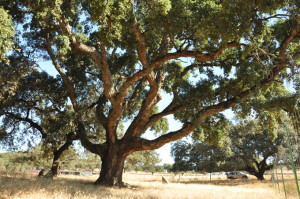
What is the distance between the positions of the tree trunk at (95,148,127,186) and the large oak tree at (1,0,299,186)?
0.05m

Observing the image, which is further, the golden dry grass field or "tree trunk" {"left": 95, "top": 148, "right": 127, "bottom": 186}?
"tree trunk" {"left": 95, "top": 148, "right": 127, "bottom": 186}

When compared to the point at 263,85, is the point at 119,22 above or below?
above

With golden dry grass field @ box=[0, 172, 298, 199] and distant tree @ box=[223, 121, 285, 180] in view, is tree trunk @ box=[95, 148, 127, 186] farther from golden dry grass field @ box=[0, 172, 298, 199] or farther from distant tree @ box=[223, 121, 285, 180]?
distant tree @ box=[223, 121, 285, 180]

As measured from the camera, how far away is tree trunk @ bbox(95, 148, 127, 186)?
1190 cm

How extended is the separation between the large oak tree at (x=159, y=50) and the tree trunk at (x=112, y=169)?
0.05 metres

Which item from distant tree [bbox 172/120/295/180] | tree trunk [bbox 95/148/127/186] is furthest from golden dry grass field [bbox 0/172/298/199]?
distant tree [bbox 172/120/295/180]

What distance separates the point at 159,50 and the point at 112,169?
22.9 ft

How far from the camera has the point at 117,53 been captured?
13898 millimetres

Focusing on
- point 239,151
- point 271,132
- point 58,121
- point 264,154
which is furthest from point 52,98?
point 264,154

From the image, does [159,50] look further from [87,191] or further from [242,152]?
[242,152]

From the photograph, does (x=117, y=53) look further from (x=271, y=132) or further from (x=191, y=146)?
(x=191, y=146)

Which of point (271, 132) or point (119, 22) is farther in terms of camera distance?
point (271, 132)

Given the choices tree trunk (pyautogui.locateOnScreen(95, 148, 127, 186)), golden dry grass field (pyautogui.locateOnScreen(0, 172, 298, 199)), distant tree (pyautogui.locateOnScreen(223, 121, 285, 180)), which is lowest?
golden dry grass field (pyautogui.locateOnScreen(0, 172, 298, 199))

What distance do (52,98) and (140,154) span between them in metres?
14.7
